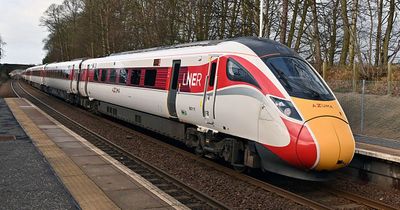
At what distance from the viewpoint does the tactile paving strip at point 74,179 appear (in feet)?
23.1

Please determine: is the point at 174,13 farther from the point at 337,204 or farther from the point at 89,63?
the point at 337,204

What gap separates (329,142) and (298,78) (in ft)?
5.26

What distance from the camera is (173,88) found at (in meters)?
12.0

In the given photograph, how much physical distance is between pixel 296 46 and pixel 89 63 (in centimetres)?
1224

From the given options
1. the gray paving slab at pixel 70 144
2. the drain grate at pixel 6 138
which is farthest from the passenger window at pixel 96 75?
the gray paving slab at pixel 70 144

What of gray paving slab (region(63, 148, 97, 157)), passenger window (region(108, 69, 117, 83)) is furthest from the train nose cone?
passenger window (region(108, 69, 117, 83))

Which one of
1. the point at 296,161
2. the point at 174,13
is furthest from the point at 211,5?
the point at 296,161

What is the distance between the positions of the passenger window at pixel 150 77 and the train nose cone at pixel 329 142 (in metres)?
6.56

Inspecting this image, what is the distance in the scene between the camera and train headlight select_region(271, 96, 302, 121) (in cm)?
795

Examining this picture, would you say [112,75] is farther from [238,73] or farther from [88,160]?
[238,73]

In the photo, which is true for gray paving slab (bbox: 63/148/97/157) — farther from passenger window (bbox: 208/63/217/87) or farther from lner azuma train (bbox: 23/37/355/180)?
passenger window (bbox: 208/63/217/87)

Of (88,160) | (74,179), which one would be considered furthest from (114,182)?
(88,160)

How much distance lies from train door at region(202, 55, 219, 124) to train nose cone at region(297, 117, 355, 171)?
271cm

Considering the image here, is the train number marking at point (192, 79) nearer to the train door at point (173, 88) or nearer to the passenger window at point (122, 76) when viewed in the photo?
the train door at point (173, 88)
